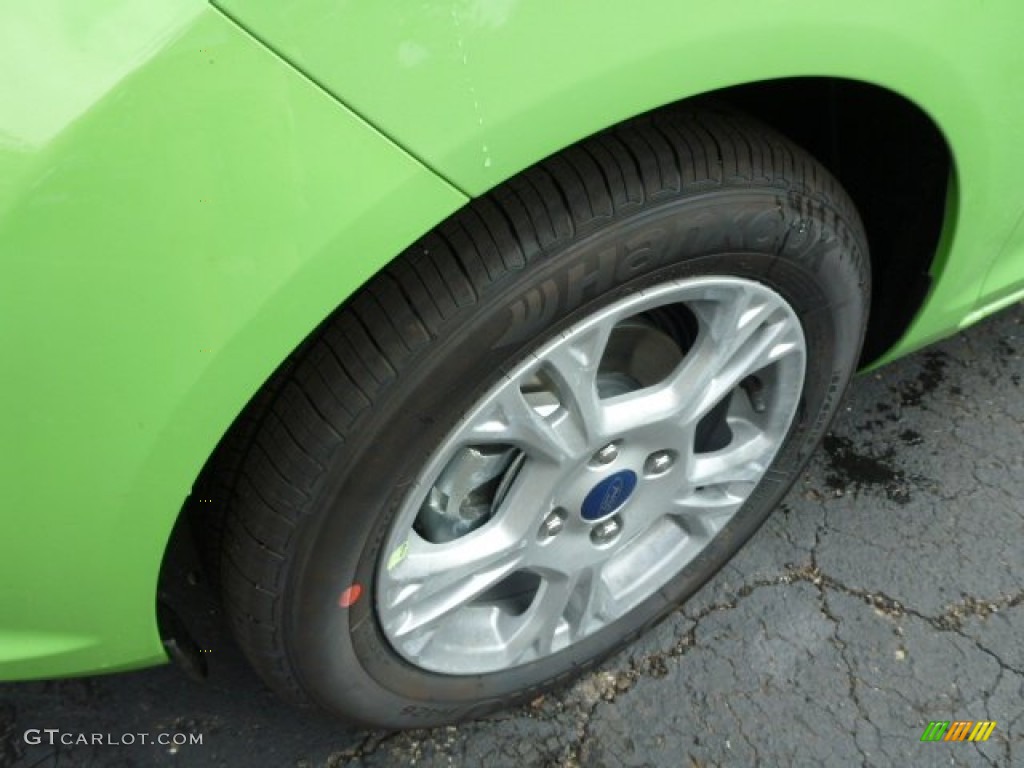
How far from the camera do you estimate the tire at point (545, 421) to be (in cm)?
95

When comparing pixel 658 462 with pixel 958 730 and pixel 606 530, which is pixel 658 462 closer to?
pixel 606 530

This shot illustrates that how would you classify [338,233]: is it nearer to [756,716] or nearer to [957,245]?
[957,245]

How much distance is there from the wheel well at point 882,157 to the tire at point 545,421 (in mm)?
117

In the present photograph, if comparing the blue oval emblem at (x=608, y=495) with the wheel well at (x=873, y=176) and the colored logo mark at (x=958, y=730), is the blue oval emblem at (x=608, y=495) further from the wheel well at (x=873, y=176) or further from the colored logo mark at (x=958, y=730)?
the colored logo mark at (x=958, y=730)

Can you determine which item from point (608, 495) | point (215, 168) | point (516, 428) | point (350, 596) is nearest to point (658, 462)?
point (608, 495)

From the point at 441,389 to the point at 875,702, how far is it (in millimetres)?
1037

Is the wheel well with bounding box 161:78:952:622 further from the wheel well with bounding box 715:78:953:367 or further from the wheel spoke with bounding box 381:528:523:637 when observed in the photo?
the wheel spoke with bounding box 381:528:523:637

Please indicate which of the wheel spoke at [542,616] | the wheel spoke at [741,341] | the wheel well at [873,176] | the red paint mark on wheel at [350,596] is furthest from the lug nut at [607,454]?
the wheel well at [873,176]

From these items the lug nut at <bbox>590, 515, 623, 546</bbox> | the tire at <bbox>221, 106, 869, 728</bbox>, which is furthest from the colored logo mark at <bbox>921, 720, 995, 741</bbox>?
the lug nut at <bbox>590, 515, 623, 546</bbox>

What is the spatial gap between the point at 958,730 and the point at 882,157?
935mm

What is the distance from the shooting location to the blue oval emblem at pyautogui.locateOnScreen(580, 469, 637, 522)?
4.17ft

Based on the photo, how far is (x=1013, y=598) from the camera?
1.68 metres

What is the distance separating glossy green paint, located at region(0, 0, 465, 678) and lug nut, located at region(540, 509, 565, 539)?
0.52 m

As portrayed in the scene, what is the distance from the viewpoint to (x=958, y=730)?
1.52 m
